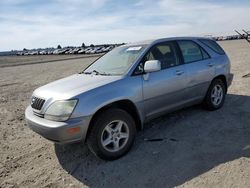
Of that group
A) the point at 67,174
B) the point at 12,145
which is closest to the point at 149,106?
the point at 67,174

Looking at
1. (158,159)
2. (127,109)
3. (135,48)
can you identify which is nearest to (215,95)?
(135,48)

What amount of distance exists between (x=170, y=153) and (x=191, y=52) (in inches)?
92.4

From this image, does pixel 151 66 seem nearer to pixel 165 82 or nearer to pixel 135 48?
pixel 165 82

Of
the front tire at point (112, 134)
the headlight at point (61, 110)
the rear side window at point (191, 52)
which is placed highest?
the rear side window at point (191, 52)

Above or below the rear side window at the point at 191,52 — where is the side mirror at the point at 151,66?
below

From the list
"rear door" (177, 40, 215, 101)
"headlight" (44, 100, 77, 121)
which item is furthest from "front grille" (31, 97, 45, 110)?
"rear door" (177, 40, 215, 101)

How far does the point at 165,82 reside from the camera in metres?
5.07

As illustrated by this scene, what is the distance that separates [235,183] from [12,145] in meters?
3.97

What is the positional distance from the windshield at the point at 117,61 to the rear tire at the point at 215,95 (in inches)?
78.0

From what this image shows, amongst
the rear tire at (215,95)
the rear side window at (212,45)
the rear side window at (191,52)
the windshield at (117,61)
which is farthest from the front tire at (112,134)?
the rear side window at (212,45)

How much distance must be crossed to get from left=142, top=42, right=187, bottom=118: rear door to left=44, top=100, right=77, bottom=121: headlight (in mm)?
1294

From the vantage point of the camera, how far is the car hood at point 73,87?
423cm

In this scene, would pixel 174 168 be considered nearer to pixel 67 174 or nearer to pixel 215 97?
pixel 67 174

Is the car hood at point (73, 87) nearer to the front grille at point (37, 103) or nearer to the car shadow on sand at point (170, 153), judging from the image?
the front grille at point (37, 103)
